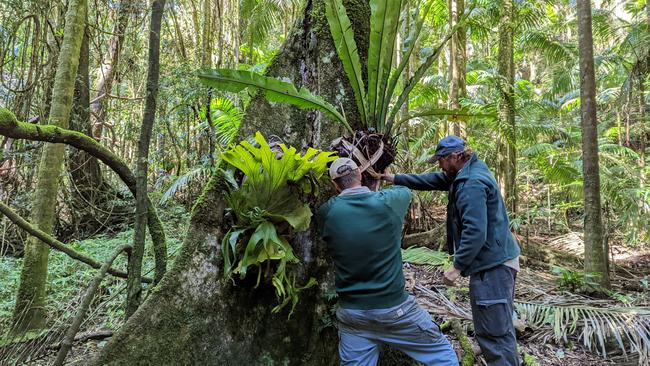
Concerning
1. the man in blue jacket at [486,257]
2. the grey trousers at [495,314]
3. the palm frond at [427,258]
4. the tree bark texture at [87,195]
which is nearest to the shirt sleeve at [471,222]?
the man in blue jacket at [486,257]

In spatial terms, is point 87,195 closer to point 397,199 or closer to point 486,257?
point 397,199

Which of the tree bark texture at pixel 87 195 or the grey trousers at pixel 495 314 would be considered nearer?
the grey trousers at pixel 495 314

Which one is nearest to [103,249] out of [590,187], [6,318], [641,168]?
[6,318]

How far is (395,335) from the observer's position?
2449mm

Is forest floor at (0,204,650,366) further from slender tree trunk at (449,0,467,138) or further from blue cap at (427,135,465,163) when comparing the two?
slender tree trunk at (449,0,467,138)

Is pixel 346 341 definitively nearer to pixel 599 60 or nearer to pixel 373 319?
pixel 373 319

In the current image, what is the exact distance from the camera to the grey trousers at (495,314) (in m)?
2.69

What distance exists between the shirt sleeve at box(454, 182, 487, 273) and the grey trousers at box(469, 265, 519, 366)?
0.21 metres

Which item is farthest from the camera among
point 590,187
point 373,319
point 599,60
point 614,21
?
point 614,21

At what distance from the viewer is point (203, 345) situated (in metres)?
2.39

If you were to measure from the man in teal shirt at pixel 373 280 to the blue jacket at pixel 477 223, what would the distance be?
508 millimetres

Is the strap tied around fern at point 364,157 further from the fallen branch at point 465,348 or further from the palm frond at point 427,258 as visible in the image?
the palm frond at point 427,258

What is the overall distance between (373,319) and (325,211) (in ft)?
2.30

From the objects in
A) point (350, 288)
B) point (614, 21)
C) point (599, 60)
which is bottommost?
point (350, 288)
